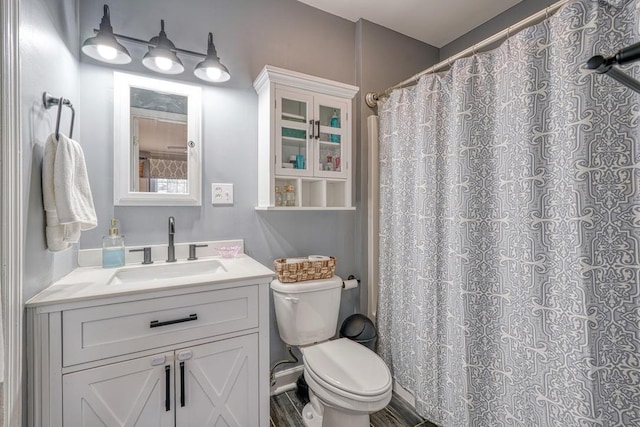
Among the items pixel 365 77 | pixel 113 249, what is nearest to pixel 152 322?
pixel 113 249

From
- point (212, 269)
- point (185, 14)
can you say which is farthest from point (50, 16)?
point (212, 269)

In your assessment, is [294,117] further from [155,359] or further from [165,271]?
[155,359]

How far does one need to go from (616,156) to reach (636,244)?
28cm

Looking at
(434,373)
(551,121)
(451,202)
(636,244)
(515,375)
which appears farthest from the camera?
(434,373)

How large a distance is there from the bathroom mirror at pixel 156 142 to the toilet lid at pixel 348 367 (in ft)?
3.41

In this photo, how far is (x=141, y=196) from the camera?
1423 millimetres

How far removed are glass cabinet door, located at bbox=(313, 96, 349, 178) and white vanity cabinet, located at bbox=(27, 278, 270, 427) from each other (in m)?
0.85

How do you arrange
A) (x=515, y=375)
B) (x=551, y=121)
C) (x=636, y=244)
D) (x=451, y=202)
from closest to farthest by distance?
(x=636, y=244) → (x=551, y=121) → (x=515, y=375) → (x=451, y=202)

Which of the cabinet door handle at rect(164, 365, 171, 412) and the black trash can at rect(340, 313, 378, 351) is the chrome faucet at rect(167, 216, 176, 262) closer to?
the cabinet door handle at rect(164, 365, 171, 412)

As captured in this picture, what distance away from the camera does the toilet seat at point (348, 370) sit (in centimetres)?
118

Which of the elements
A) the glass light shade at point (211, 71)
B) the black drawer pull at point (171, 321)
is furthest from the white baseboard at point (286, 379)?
the glass light shade at point (211, 71)

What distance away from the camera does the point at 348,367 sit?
4.34 ft

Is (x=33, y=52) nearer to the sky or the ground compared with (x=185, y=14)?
nearer to the ground

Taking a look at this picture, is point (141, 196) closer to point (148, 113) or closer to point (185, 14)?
point (148, 113)
